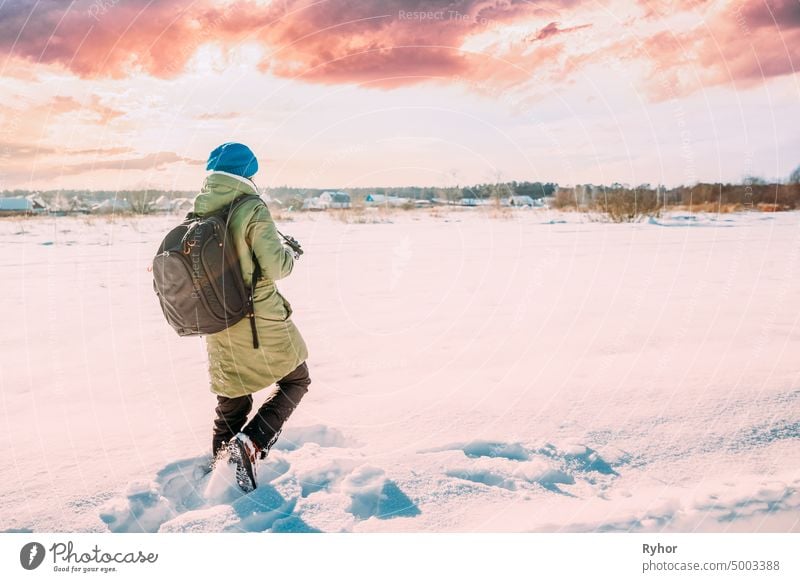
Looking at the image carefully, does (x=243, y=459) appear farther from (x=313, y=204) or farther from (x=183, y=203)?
(x=313, y=204)

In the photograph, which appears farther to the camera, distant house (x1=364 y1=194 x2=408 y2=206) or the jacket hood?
distant house (x1=364 y1=194 x2=408 y2=206)

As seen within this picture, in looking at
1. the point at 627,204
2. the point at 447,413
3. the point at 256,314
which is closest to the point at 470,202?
the point at 627,204

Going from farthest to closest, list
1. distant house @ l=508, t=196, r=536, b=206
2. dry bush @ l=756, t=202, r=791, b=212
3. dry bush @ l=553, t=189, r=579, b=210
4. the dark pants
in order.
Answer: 1. distant house @ l=508, t=196, r=536, b=206
2. dry bush @ l=553, t=189, r=579, b=210
3. dry bush @ l=756, t=202, r=791, b=212
4. the dark pants

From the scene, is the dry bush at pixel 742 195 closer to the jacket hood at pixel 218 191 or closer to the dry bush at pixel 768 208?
the dry bush at pixel 768 208

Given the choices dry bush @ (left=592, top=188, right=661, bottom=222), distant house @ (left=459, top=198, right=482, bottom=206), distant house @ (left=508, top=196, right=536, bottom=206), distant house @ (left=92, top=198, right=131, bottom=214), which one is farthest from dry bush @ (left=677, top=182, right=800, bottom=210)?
distant house @ (left=92, top=198, right=131, bottom=214)

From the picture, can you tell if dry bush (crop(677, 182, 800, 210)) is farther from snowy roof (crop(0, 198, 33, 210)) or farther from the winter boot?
snowy roof (crop(0, 198, 33, 210))

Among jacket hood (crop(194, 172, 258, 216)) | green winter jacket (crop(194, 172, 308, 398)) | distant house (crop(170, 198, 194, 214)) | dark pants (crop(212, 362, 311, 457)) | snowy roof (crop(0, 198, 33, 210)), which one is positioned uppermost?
snowy roof (crop(0, 198, 33, 210))

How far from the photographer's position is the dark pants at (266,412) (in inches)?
111

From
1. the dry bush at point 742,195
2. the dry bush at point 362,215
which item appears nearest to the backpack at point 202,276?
the dry bush at point 742,195

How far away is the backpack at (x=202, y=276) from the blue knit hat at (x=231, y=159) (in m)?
0.14

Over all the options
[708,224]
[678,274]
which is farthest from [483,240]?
[708,224]

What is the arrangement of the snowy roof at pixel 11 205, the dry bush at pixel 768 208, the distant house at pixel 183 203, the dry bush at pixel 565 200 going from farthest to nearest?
the snowy roof at pixel 11 205 < the dry bush at pixel 565 200 < the dry bush at pixel 768 208 < the distant house at pixel 183 203

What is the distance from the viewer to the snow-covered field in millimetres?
2680

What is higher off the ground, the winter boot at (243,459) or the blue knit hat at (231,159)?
the blue knit hat at (231,159)
